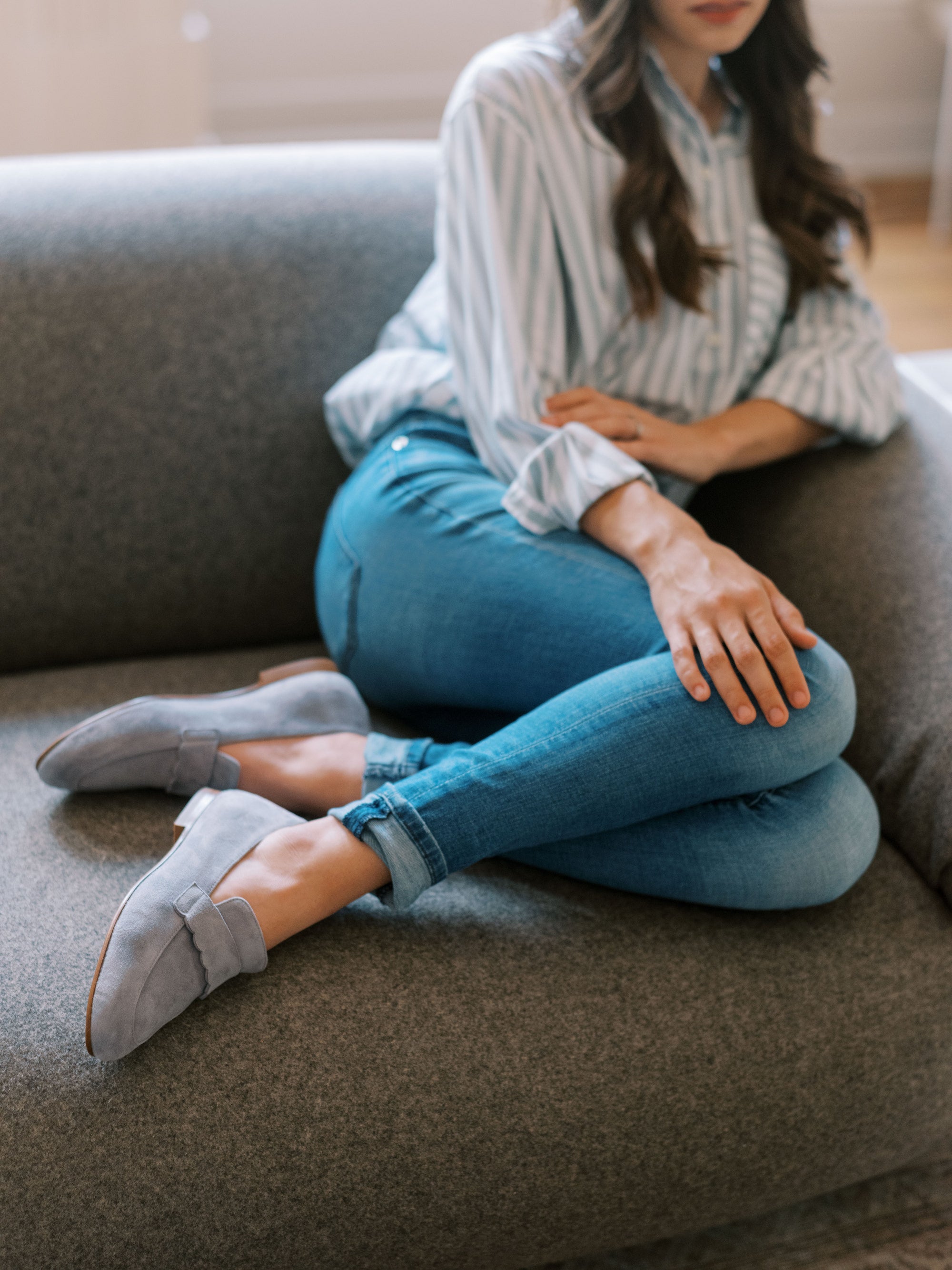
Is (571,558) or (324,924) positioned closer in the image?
(324,924)

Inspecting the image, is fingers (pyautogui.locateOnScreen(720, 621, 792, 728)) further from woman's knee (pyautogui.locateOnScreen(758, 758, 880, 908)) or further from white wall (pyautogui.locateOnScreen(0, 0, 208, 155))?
white wall (pyautogui.locateOnScreen(0, 0, 208, 155))

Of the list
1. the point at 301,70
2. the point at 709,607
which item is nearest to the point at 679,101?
the point at 709,607

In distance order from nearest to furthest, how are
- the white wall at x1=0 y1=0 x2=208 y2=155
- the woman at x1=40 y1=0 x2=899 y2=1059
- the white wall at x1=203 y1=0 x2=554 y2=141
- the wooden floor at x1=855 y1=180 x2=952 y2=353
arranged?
1. the woman at x1=40 y1=0 x2=899 y2=1059
2. the white wall at x1=0 y1=0 x2=208 y2=155
3. the wooden floor at x1=855 y1=180 x2=952 y2=353
4. the white wall at x1=203 y1=0 x2=554 y2=141

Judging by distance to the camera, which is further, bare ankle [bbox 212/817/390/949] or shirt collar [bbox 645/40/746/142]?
shirt collar [bbox 645/40/746/142]

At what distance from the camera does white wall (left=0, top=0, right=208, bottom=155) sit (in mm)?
2139

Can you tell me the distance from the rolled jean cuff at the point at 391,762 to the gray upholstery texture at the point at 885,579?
1.41 feet

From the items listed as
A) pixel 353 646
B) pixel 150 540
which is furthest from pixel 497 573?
pixel 150 540

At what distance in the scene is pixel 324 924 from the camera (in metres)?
0.92

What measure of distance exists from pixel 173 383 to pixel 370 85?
2539 millimetres

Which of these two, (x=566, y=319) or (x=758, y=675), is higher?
(x=566, y=319)

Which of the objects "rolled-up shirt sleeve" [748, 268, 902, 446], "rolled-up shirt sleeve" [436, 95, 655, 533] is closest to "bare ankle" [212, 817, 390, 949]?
"rolled-up shirt sleeve" [436, 95, 655, 533]

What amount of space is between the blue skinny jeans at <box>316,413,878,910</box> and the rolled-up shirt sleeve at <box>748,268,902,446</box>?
13.9 inches

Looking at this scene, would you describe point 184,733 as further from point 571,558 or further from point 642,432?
point 642,432

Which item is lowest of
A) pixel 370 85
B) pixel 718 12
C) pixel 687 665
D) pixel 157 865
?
pixel 157 865
